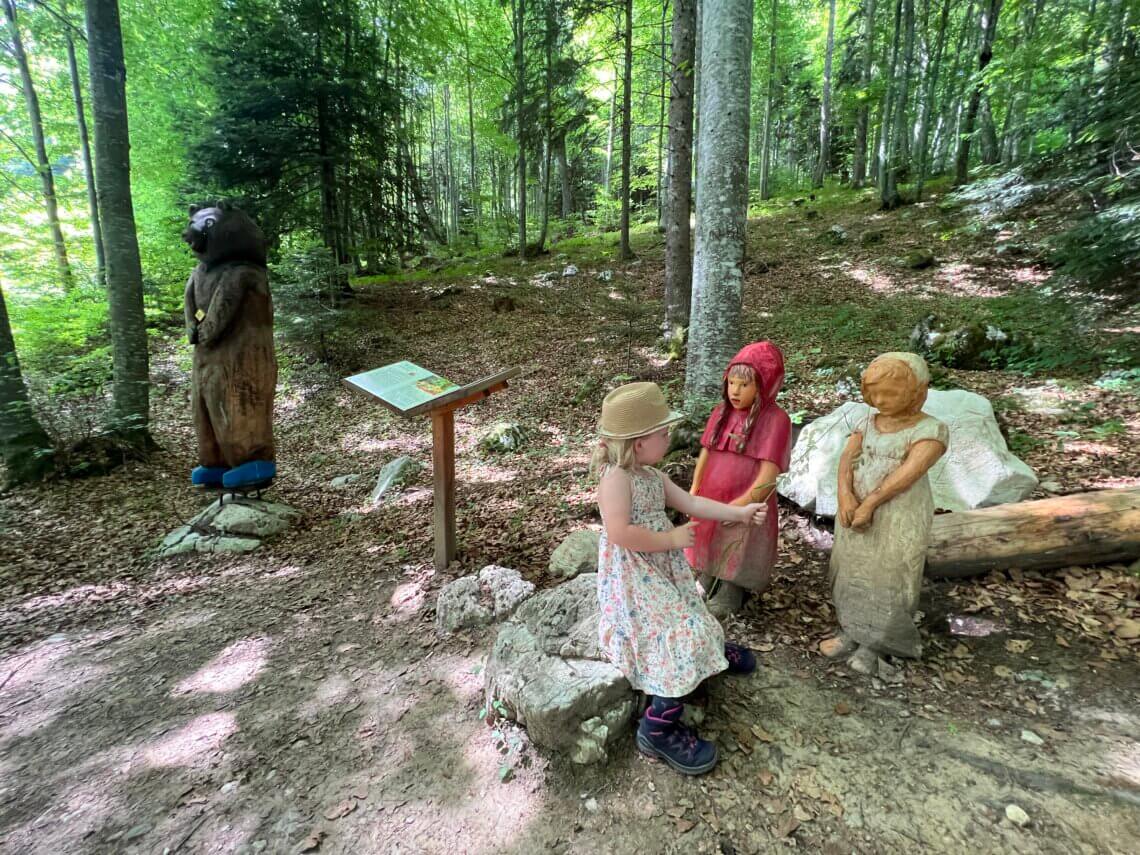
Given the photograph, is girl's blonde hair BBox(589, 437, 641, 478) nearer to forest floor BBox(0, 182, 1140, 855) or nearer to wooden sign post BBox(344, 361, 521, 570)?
forest floor BBox(0, 182, 1140, 855)

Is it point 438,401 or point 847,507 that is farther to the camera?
point 438,401

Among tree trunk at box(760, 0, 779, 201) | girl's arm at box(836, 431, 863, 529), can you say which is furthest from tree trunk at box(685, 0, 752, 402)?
tree trunk at box(760, 0, 779, 201)

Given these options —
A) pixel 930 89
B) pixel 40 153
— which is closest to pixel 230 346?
pixel 40 153

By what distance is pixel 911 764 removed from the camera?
211 cm

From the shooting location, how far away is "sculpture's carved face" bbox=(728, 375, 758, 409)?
8.59 ft

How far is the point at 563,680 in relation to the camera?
7.64 ft

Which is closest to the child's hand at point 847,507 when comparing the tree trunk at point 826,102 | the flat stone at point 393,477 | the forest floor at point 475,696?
the forest floor at point 475,696

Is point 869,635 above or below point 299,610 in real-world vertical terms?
above

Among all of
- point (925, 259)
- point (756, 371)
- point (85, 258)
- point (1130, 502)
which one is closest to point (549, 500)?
point (756, 371)

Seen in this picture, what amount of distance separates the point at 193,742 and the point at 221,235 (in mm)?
4074

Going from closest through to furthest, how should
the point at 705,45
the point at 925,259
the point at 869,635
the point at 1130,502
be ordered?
the point at 869,635 → the point at 1130,502 → the point at 705,45 → the point at 925,259

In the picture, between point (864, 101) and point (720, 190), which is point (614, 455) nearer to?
point (720, 190)

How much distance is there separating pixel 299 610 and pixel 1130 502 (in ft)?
18.6

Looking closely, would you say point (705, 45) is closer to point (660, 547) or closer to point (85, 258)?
point (660, 547)
